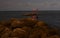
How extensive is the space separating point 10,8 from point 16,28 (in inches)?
8.5

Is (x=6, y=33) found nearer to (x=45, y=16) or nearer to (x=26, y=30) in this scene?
(x=26, y=30)

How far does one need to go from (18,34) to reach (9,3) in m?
0.30

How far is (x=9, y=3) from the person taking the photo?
3.19 ft

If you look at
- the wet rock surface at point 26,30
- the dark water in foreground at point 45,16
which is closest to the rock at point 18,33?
the wet rock surface at point 26,30

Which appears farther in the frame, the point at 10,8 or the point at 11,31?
the point at 10,8

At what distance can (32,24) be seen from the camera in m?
0.82

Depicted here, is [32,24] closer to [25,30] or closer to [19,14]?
[25,30]

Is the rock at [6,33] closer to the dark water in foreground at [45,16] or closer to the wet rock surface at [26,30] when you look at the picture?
the wet rock surface at [26,30]

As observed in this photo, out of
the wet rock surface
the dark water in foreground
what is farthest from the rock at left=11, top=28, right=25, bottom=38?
the dark water in foreground

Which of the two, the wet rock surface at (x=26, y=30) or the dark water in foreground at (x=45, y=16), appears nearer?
the wet rock surface at (x=26, y=30)

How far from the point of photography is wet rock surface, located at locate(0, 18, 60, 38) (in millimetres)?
762

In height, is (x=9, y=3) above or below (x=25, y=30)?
above

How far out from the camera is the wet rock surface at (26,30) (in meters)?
0.76

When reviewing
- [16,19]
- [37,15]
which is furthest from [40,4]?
[16,19]
